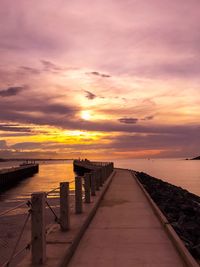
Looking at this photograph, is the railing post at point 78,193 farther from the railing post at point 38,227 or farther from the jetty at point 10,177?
the jetty at point 10,177

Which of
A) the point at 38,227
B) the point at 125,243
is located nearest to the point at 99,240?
the point at 125,243

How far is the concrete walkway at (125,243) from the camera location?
7262 mm

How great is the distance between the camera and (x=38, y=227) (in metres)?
6.29

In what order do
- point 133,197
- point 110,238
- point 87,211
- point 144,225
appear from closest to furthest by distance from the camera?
point 110,238, point 144,225, point 87,211, point 133,197

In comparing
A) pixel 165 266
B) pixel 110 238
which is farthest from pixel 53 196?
pixel 165 266

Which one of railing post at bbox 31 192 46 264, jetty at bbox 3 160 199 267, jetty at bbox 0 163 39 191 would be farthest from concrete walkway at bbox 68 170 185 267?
jetty at bbox 0 163 39 191

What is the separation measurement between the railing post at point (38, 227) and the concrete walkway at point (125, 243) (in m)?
0.87

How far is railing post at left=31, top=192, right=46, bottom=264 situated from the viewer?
6.21 metres

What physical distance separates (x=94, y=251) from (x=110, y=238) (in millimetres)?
1265

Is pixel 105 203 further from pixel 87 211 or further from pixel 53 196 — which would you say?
pixel 53 196

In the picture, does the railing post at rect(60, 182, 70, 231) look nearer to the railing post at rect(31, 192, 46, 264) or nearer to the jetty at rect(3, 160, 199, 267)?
the jetty at rect(3, 160, 199, 267)

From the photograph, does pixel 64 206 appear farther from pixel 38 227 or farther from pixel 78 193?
pixel 78 193

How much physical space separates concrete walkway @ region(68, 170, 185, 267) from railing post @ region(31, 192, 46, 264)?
870mm

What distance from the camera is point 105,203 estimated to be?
617 inches
